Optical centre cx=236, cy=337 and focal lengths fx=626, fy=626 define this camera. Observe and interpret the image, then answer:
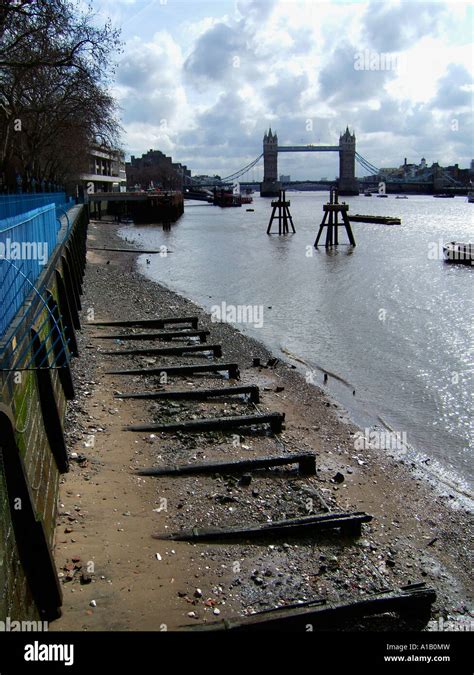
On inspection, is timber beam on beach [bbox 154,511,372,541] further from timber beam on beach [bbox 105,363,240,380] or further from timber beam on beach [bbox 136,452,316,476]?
timber beam on beach [bbox 105,363,240,380]

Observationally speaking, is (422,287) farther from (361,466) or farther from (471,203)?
(471,203)

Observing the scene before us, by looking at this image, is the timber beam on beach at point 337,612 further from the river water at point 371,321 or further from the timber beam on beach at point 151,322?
the timber beam on beach at point 151,322

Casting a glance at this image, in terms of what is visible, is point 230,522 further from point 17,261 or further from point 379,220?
point 379,220

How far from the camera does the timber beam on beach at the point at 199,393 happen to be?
37.9 ft

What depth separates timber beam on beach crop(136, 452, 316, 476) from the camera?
28.2 ft

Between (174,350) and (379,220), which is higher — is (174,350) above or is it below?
below

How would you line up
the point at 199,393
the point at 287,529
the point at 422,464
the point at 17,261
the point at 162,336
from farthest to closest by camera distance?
the point at 162,336 → the point at 199,393 → the point at 422,464 → the point at 17,261 → the point at 287,529

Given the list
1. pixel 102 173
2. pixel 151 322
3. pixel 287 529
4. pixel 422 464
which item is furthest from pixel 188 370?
pixel 102 173

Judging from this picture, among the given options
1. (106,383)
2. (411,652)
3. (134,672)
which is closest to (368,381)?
(106,383)

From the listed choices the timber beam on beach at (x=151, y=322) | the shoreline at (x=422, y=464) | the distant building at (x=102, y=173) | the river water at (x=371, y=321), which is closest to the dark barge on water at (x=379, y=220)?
the river water at (x=371, y=321)

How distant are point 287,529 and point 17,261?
4.84m

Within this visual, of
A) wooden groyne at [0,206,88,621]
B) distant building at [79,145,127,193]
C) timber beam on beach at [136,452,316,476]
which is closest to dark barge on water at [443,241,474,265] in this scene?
timber beam on beach at [136,452,316,476]

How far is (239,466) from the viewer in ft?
28.9

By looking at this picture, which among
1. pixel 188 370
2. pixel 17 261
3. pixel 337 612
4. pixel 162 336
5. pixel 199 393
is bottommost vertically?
pixel 337 612
